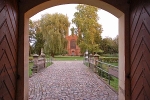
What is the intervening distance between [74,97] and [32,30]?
84.4 feet

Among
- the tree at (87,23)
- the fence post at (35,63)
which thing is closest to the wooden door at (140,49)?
the fence post at (35,63)

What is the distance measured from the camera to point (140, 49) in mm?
3064

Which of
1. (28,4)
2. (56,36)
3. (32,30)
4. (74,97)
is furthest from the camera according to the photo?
(32,30)

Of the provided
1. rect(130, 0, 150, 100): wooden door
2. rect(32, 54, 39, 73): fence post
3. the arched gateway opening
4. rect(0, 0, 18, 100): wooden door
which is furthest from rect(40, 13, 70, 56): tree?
rect(130, 0, 150, 100): wooden door

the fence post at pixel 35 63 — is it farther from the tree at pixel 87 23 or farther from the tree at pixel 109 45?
the tree at pixel 109 45

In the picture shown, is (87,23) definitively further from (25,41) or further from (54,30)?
(25,41)

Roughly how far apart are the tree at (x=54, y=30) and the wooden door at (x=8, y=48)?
1795 centimetres

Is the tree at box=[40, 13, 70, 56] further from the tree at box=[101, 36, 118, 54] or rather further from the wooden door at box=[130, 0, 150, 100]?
the wooden door at box=[130, 0, 150, 100]

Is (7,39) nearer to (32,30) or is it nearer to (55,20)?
(55,20)

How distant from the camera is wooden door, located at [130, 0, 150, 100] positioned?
280 centimetres

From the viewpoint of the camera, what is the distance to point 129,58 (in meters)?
3.59

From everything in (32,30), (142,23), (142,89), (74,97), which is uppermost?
(32,30)

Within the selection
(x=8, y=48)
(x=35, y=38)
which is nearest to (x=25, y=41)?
(x=8, y=48)

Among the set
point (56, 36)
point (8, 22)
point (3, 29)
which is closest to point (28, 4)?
point (8, 22)
